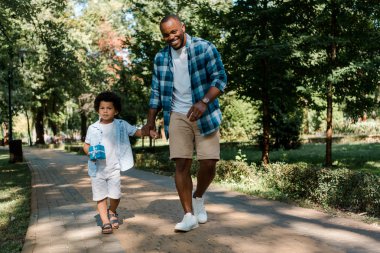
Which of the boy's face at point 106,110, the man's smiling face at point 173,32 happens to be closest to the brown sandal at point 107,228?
the boy's face at point 106,110

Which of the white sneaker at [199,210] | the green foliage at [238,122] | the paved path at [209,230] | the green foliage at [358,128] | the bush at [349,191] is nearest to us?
the paved path at [209,230]

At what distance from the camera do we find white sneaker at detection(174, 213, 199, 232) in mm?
4184

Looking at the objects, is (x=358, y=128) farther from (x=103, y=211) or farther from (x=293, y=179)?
(x=103, y=211)

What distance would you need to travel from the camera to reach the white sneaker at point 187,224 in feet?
13.7

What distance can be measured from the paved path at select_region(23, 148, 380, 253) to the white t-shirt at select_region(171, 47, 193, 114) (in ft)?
4.17

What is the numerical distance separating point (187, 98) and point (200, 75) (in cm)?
27

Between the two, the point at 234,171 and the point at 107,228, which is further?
the point at 234,171

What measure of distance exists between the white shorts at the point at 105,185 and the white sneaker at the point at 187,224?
30.5 inches

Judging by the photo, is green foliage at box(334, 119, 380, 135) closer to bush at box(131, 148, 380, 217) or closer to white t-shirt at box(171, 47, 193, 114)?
bush at box(131, 148, 380, 217)

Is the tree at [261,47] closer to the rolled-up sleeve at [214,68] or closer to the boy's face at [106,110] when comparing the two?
the rolled-up sleeve at [214,68]

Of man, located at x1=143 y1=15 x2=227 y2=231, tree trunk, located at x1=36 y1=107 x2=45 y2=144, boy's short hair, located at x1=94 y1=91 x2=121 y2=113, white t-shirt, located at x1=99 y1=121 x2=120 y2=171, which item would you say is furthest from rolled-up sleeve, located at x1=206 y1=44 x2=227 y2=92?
tree trunk, located at x1=36 y1=107 x2=45 y2=144

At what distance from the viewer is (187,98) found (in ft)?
13.9

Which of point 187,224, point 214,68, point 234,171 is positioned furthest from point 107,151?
point 234,171

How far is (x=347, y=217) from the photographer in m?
5.20
